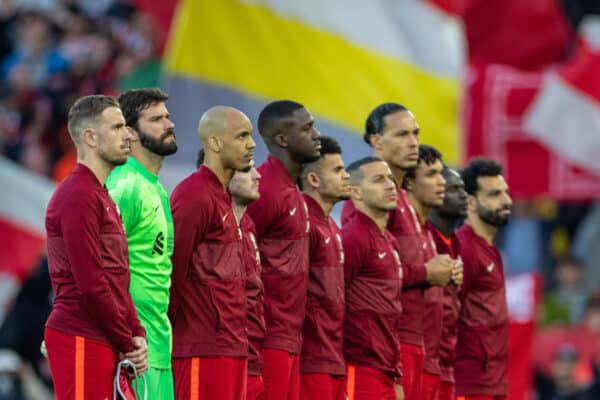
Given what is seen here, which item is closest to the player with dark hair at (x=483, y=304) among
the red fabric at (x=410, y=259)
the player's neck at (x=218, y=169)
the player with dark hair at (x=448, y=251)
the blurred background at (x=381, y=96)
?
the player with dark hair at (x=448, y=251)

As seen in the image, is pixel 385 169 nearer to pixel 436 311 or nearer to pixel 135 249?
pixel 436 311

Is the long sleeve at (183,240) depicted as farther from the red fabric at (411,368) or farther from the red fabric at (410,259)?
the red fabric at (411,368)

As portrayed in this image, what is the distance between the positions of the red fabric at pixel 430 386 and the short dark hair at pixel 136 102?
3315 millimetres

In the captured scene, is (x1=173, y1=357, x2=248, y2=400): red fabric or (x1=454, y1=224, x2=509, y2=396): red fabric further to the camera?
(x1=454, y1=224, x2=509, y2=396): red fabric

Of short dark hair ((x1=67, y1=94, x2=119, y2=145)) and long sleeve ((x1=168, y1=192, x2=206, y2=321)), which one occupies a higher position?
short dark hair ((x1=67, y1=94, x2=119, y2=145))

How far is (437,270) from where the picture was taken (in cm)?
1304

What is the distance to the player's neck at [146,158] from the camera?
11.1 metres

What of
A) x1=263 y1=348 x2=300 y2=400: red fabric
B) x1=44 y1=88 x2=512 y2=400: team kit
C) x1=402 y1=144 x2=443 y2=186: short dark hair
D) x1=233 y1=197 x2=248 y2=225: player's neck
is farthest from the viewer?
x1=402 y1=144 x2=443 y2=186: short dark hair

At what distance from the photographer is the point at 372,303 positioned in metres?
12.8

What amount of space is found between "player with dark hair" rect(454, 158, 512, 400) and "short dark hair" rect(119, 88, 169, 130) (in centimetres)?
365

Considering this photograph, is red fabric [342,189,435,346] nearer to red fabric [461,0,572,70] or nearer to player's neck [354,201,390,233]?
player's neck [354,201,390,233]

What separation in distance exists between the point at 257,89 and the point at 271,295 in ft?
18.4

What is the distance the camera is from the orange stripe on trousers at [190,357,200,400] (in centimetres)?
1118

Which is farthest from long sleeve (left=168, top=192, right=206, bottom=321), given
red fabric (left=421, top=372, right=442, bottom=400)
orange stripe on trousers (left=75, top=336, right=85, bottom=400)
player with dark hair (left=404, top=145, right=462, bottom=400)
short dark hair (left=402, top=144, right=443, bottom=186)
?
red fabric (left=421, top=372, right=442, bottom=400)
